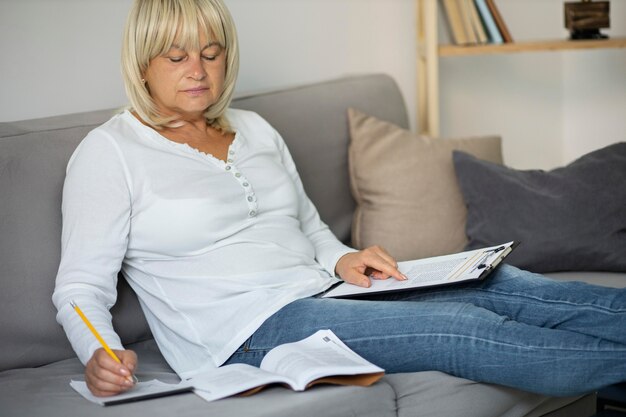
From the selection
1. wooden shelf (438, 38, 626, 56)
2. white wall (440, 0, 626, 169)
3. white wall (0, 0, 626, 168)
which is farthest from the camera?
white wall (440, 0, 626, 169)

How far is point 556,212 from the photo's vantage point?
7.14 feet

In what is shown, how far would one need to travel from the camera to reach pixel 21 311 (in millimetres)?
1666

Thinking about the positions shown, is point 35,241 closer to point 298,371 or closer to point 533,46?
point 298,371

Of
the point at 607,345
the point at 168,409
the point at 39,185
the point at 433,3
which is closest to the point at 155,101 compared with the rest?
the point at 39,185

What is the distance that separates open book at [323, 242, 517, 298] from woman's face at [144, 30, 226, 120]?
0.48 metres

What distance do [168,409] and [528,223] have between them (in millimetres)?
1156

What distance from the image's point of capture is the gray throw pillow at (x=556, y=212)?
7.06 ft

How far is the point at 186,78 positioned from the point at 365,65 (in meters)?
1.39

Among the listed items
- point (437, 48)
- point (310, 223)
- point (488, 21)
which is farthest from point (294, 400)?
point (488, 21)

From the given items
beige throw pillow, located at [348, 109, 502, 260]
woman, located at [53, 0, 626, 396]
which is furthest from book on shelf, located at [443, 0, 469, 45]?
woman, located at [53, 0, 626, 396]

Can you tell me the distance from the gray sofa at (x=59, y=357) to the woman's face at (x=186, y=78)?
0.21 meters

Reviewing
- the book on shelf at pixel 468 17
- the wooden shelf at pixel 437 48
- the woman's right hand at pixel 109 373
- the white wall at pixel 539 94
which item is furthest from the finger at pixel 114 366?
the white wall at pixel 539 94

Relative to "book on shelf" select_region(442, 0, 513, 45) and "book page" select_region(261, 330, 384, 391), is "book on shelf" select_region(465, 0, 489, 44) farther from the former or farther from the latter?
"book page" select_region(261, 330, 384, 391)

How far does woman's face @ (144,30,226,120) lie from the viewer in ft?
5.74
